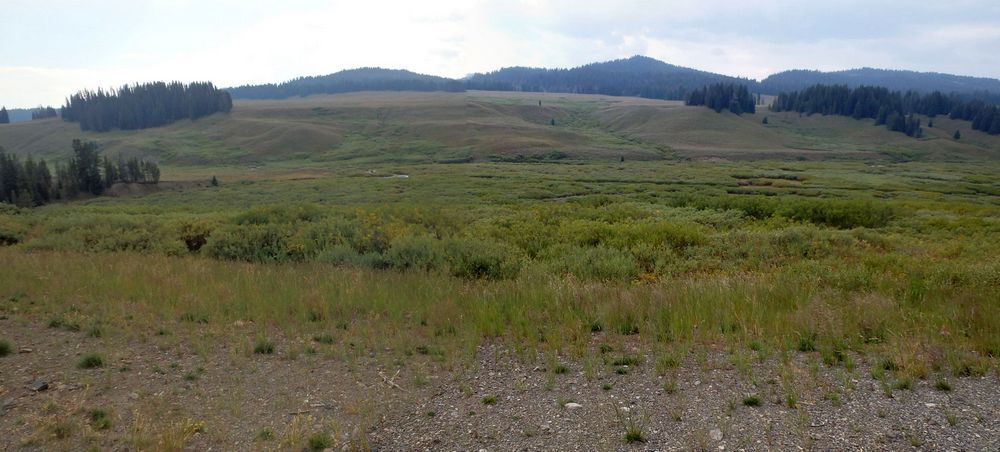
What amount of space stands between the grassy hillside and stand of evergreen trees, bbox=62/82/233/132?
5637 millimetres

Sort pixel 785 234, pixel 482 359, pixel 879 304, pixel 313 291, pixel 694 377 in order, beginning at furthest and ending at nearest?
pixel 785 234 → pixel 313 291 → pixel 879 304 → pixel 482 359 → pixel 694 377

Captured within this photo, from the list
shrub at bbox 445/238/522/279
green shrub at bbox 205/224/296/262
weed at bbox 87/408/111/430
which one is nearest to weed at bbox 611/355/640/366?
shrub at bbox 445/238/522/279

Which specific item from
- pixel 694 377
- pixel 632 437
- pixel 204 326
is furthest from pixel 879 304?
pixel 204 326

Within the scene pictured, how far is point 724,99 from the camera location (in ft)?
517

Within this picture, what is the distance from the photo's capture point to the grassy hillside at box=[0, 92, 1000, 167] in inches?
4154

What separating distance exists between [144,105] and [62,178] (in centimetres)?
11136

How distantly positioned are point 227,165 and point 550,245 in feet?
342

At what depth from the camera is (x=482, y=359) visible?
6.98 metres

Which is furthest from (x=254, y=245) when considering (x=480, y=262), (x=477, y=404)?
(x=477, y=404)

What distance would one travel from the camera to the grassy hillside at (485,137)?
346 ft

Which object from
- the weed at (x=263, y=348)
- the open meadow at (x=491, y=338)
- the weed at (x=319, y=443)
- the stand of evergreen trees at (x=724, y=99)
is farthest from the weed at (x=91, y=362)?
the stand of evergreen trees at (x=724, y=99)

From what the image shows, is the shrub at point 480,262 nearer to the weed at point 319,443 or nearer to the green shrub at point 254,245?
the green shrub at point 254,245

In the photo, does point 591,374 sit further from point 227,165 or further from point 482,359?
point 227,165

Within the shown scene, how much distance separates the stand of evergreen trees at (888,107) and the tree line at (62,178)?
542 feet
